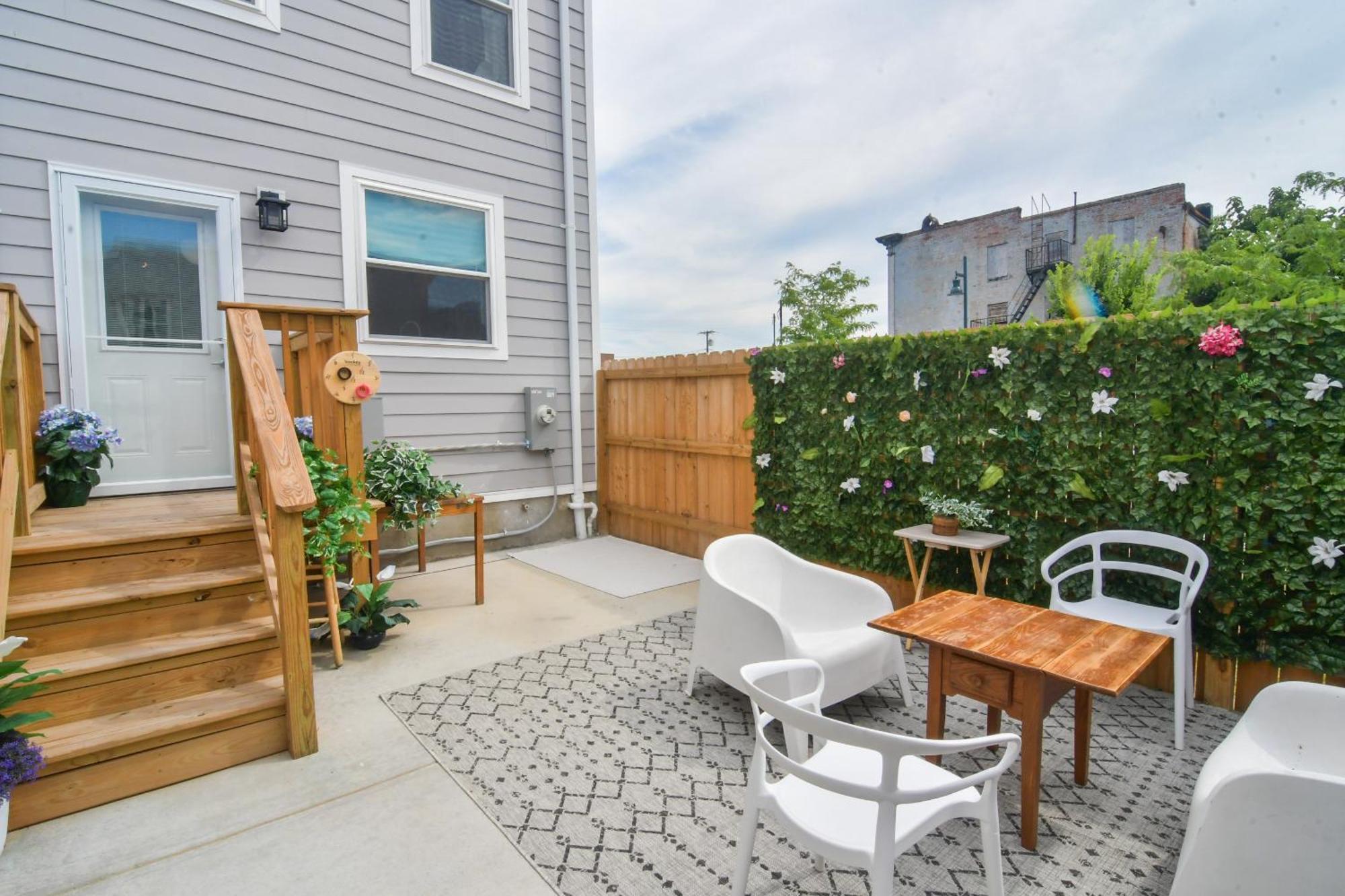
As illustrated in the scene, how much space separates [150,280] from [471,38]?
3.12 m

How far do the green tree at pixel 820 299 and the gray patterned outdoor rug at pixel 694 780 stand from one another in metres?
14.3

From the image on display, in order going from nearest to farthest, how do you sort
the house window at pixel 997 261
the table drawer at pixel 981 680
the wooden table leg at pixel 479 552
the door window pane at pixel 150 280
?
the table drawer at pixel 981 680 → the door window pane at pixel 150 280 → the wooden table leg at pixel 479 552 → the house window at pixel 997 261

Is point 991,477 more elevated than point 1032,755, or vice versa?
point 991,477

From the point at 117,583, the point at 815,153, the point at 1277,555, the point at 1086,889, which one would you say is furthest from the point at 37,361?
the point at 815,153

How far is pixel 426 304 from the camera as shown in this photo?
17.3ft

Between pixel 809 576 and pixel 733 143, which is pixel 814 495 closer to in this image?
pixel 809 576

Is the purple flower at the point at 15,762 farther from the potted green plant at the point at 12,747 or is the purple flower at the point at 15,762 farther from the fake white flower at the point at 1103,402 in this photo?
the fake white flower at the point at 1103,402

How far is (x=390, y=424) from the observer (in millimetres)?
5070

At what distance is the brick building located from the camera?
17.2 m

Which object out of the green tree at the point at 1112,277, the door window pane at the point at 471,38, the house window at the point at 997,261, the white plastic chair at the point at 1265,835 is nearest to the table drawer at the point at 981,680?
the white plastic chair at the point at 1265,835

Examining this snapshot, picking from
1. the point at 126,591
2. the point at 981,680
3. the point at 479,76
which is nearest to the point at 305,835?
the point at 126,591

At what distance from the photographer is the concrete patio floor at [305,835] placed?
71.7 inches

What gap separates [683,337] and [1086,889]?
13.8m

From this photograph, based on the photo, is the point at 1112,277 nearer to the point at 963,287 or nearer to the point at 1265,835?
the point at 1265,835
